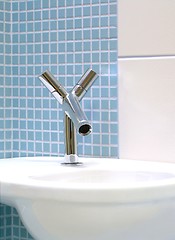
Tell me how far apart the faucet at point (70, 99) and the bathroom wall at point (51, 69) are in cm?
7

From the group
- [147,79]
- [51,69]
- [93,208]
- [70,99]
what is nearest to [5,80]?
[51,69]

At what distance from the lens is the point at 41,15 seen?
52.5 inches

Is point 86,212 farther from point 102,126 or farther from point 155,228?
point 102,126

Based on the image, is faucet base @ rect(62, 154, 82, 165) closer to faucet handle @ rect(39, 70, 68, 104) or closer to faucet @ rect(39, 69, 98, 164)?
faucet @ rect(39, 69, 98, 164)

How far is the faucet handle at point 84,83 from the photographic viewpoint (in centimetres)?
119

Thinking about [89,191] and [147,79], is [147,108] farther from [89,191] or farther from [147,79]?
[89,191]

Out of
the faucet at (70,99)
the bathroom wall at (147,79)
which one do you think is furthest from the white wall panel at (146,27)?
the faucet at (70,99)

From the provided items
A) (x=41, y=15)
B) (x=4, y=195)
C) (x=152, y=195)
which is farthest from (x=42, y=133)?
(x=152, y=195)

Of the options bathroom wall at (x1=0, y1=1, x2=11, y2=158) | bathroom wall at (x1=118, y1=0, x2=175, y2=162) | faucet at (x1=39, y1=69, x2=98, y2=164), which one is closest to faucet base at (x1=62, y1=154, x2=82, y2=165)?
faucet at (x1=39, y1=69, x2=98, y2=164)

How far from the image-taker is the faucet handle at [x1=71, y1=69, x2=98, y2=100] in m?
1.19

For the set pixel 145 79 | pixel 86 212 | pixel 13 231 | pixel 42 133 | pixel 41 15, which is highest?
pixel 41 15

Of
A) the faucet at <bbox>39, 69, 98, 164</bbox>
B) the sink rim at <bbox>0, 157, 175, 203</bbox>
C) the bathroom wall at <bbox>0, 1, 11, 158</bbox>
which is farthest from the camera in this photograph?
the bathroom wall at <bbox>0, 1, 11, 158</bbox>

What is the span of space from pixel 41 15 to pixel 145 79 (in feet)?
0.98

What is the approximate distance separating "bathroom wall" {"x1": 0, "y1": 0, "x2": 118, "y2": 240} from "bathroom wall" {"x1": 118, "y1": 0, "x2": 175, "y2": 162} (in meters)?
0.02
